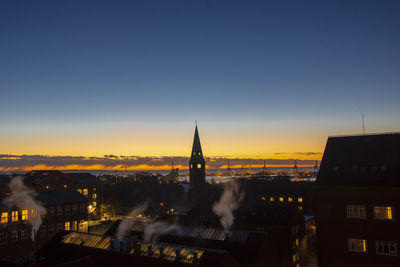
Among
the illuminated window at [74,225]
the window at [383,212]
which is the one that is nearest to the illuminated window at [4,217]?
the illuminated window at [74,225]

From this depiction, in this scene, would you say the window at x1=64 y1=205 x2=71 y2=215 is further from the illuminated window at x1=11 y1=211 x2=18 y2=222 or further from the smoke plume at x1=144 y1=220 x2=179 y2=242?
A: the smoke plume at x1=144 y1=220 x2=179 y2=242

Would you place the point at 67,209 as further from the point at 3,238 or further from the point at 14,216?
the point at 3,238

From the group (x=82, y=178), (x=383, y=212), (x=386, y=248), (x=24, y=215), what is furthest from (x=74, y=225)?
(x=383, y=212)

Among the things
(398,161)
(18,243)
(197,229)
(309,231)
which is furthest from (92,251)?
(309,231)

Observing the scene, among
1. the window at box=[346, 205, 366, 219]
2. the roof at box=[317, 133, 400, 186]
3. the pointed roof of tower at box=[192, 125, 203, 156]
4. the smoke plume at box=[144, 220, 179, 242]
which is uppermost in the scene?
the pointed roof of tower at box=[192, 125, 203, 156]

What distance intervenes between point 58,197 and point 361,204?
5292 cm

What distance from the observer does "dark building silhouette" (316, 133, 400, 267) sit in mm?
31984

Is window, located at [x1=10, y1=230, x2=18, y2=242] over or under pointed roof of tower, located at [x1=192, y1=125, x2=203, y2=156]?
under

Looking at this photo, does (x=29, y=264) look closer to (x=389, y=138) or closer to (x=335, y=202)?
(x=335, y=202)

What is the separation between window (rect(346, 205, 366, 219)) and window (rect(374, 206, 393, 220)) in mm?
1230

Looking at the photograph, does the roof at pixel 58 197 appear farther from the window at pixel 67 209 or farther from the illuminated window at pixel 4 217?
the illuminated window at pixel 4 217

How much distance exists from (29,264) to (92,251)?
20.3 feet

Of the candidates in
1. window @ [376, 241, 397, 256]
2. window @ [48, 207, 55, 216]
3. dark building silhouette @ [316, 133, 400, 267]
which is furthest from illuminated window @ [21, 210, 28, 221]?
window @ [376, 241, 397, 256]

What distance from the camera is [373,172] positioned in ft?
113
